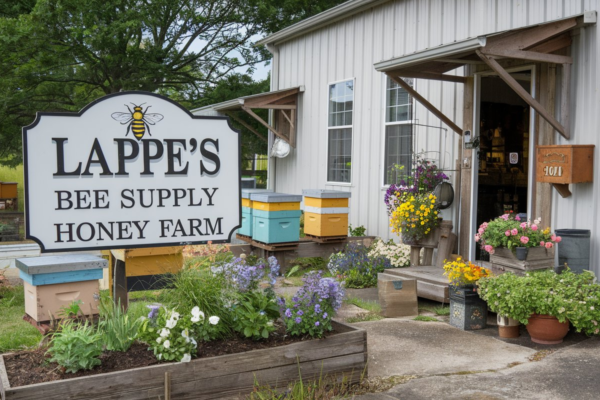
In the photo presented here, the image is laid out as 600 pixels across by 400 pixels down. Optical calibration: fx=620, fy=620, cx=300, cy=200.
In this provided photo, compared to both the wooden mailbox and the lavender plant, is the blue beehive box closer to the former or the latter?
the wooden mailbox

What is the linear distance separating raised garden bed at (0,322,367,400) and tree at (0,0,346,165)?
528 inches

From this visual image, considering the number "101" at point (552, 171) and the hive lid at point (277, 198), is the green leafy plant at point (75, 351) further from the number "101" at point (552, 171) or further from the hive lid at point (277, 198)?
the hive lid at point (277, 198)

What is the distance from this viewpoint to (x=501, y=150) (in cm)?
1072

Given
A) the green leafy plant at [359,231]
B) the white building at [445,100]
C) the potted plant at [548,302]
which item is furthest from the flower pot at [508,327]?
the green leafy plant at [359,231]

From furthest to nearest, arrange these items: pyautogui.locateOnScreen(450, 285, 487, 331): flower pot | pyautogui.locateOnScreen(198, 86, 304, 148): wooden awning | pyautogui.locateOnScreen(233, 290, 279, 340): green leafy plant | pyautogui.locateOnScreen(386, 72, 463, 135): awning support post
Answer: pyautogui.locateOnScreen(198, 86, 304, 148): wooden awning, pyautogui.locateOnScreen(386, 72, 463, 135): awning support post, pyautogui.locateOnScreen(450, 285, 487, 331): flower pot, pyautogui.locateOnScreen(233, 290, 279, 340): green leafy plant

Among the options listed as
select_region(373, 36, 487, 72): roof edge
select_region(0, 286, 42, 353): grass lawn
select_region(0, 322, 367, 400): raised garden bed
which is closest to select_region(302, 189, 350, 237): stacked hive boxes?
select_region(373, 36, 487, 72): roof edge

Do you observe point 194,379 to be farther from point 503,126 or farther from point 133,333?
point 503,126

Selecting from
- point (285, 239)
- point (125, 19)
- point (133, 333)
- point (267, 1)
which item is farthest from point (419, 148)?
point (267, 1)

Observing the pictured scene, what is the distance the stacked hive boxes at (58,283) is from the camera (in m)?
4.35

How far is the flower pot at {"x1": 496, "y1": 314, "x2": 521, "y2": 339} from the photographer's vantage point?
231 inches

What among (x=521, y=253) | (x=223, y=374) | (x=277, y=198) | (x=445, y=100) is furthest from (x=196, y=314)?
(x=445, y=100)

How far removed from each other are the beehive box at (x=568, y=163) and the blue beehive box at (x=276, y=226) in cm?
A: 392

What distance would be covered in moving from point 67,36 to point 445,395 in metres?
15.4

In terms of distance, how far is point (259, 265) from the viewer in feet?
15.1
